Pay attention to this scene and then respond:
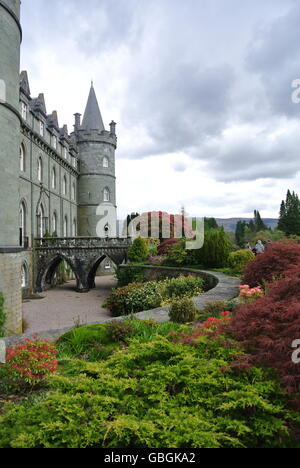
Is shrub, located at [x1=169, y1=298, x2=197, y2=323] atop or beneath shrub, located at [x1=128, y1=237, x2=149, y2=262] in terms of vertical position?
beneath

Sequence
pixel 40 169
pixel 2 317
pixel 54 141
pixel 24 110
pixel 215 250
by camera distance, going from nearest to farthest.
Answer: pixel 2 317, pixel 215 250, pixel 24 110, pixel 40 169, pixel 54 141

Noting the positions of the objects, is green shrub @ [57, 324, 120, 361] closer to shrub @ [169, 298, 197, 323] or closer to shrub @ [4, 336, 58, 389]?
shrub @ [4, 336, 58, 389]

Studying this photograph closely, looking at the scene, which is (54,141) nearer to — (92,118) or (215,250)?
(92,118)

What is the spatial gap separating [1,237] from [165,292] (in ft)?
23.2

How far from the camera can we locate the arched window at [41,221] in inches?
1064

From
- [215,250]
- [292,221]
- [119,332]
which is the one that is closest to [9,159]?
[119,332]

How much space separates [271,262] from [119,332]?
5.75 m

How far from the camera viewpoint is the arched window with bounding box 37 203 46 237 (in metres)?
27.0

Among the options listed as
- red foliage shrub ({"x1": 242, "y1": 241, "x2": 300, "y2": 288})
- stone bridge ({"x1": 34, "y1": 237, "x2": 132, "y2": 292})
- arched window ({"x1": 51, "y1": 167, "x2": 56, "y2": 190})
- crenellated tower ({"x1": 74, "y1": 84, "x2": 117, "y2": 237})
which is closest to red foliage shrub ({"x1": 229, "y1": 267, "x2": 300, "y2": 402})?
red foliage shrub ({"x1": 242, "y1": 241, "x2": 300, "y2": 288})

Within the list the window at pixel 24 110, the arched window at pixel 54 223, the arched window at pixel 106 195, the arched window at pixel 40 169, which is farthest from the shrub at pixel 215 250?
the arched window at pixel 106 195

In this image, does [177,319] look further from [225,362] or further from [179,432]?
[179,432]

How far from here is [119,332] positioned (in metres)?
6.57

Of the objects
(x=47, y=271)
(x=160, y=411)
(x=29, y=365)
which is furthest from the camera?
(x=47, y=271)

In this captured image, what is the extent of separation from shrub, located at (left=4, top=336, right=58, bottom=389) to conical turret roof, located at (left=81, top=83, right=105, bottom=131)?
123ft
